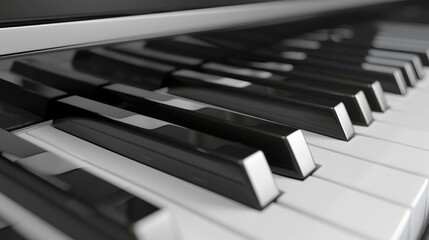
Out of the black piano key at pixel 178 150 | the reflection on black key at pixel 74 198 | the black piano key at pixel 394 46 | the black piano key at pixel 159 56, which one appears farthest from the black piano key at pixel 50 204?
the black piano key at pixel 394 46

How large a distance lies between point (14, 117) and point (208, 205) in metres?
0.28

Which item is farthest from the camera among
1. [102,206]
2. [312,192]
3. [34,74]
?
[34,74]

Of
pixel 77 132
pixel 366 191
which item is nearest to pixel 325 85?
pixel 366 191

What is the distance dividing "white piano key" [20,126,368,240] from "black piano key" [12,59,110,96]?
9 centimetres

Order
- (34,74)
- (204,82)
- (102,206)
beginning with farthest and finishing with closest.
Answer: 1. (204,82)
2. (34,74)
3. (102,206)

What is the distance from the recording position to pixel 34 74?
547 millimetres

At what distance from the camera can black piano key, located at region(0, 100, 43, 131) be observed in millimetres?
512

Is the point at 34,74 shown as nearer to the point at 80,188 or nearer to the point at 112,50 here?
the point at 112,50

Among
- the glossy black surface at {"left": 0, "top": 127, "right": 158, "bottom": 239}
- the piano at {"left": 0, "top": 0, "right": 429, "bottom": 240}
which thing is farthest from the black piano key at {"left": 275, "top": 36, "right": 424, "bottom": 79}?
the glossy black surface at {"left": 0, "top": 127, "right": 158, "bottom": 239}

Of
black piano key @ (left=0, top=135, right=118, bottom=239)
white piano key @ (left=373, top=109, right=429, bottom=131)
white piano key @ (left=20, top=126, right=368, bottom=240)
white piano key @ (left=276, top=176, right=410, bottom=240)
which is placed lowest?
white piano key @ (left=373, top=109, right=429, bottom=131)

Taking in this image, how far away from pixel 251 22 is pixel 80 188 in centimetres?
52

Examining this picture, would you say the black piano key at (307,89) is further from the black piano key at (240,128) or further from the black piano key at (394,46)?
the black piano key at (394,46)

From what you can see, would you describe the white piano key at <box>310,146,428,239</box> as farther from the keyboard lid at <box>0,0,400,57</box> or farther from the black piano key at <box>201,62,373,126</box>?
the keyboard lid at <box>0,0,400,57</box>

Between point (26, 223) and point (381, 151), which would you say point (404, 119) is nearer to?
point (381, 151)
